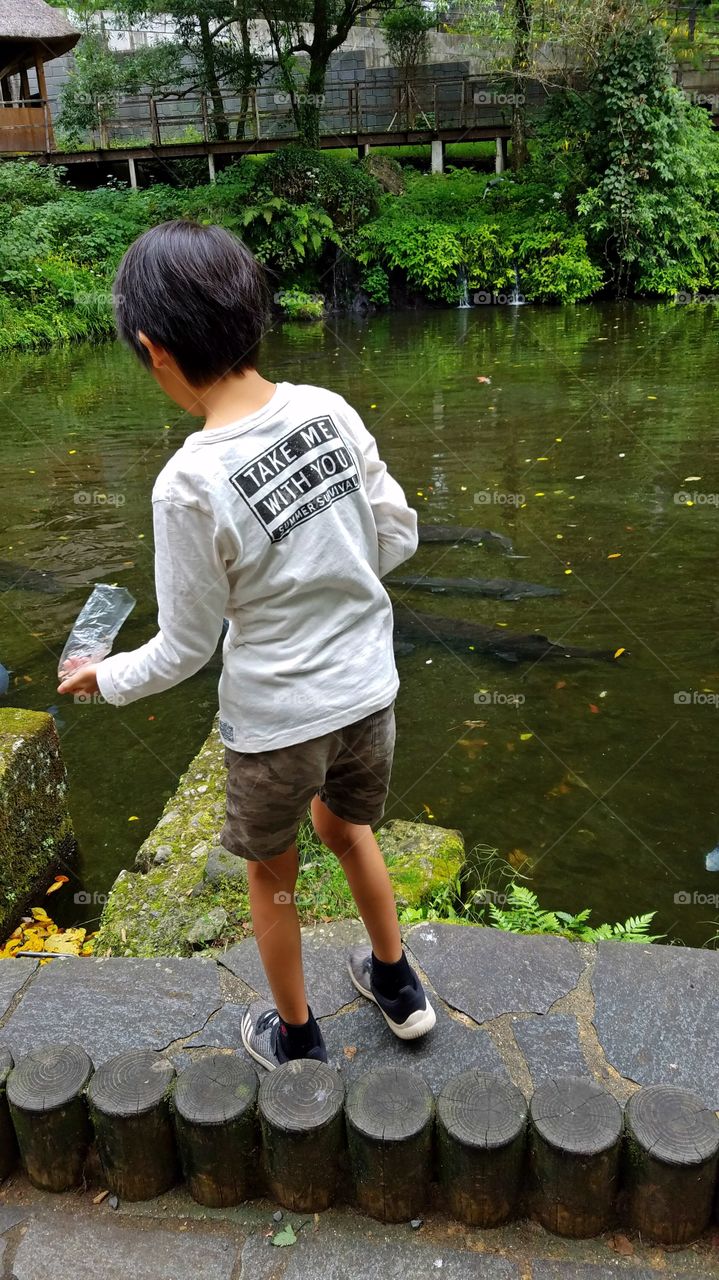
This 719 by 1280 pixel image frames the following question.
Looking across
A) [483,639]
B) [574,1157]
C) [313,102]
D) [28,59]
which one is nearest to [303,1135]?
[574,1157]

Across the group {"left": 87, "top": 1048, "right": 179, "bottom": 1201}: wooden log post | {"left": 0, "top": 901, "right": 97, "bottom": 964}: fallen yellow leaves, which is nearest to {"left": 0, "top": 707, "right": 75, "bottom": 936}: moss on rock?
{"left": 0, "top": 901, "right": 97, "bottom": 964}: fallen yellow leaves

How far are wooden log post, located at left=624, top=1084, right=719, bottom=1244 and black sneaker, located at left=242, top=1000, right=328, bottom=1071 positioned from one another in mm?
608

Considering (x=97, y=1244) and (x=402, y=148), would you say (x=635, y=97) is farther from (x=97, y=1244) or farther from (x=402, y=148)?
(x=97, y=1244)

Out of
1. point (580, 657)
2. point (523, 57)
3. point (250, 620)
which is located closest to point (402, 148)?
point (523, 57)

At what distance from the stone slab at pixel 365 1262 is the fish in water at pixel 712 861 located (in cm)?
175

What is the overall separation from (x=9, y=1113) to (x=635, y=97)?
60.9 feet

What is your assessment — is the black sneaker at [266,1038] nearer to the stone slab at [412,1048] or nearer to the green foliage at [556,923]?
the stone slab at [412,1048]

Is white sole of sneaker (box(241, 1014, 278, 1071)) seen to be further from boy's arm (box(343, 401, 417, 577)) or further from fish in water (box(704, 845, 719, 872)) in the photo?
fish in water (box(704, 845, 719, 872))

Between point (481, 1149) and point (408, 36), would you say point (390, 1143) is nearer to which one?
point (481, 1149)

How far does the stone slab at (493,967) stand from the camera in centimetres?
212

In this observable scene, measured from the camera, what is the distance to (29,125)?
67.6ft

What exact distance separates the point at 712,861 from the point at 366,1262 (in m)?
1.89

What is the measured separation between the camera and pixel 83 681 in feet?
5.61

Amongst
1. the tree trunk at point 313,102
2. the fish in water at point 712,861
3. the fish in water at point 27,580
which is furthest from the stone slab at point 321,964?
the tree trunk at point 313,102
